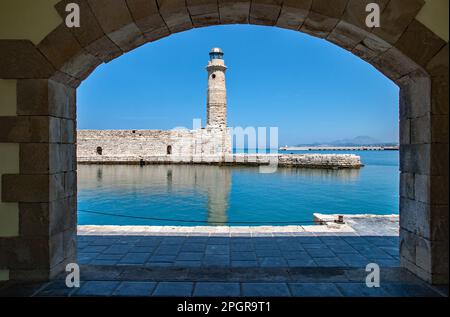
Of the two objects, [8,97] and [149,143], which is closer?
[8,97]

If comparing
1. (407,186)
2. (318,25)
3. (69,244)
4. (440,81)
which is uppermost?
(318,25)

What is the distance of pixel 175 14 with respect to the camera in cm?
276

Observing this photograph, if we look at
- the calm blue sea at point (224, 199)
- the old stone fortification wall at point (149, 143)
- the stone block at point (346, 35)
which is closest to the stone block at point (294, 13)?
the stone block at point (346, 35)

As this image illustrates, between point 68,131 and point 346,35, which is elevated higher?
point 346,35

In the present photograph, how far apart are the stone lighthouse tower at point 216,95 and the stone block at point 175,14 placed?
2419 centimetres

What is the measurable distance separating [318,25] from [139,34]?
173 cm

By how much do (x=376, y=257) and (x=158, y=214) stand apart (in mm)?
7855

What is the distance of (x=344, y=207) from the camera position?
12133 mm

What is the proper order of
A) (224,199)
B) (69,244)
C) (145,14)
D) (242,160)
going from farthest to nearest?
(242,160) → (224,199) → (69,244) → (145,14)

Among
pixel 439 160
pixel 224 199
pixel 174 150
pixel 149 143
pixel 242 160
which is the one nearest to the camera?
pixel 439 160

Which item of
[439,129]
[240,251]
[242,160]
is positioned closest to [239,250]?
[240,251]

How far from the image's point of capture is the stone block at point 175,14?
2.67 metres

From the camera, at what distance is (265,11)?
280cm

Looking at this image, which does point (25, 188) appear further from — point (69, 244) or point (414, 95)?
point (414, 95)
